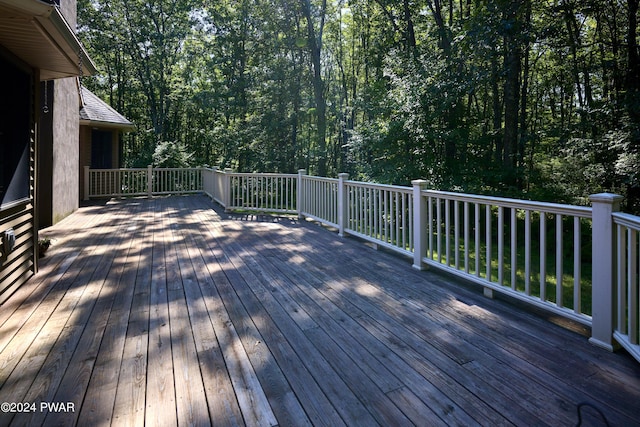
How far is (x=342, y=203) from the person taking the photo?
537 cm

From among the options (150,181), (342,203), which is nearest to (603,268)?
(342,203)

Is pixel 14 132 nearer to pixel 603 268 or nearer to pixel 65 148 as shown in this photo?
pixel 65 148

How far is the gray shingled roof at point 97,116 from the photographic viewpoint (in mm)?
9203

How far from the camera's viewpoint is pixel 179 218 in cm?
721

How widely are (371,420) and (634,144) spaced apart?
6.44 metres

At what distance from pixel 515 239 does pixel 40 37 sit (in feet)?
13.0

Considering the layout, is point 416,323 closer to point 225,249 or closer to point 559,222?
point 559,222

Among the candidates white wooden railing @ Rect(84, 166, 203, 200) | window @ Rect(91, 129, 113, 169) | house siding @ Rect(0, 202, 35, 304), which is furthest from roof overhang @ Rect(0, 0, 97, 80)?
window @ Rect(91, 129, 113, 169)

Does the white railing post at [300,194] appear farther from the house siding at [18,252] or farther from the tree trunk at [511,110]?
the house siding at [18,252]

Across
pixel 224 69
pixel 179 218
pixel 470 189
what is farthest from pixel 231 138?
pixel 470 189

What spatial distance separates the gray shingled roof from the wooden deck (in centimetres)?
688

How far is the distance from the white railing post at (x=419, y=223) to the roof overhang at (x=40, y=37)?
3.28 meters

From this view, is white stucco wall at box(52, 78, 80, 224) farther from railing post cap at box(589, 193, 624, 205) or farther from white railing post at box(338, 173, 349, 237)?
railing post cap at box(589, 193, 624, 205)

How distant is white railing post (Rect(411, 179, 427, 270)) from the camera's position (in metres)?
3.64
